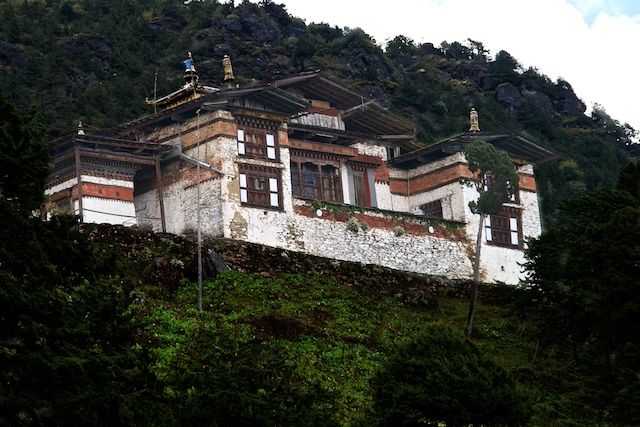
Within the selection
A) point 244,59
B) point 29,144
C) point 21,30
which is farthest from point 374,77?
point 29,144

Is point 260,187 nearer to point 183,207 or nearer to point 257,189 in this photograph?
point 257,189

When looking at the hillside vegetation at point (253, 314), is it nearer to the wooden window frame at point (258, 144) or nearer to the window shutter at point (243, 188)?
the window shutter at point (243, 188)

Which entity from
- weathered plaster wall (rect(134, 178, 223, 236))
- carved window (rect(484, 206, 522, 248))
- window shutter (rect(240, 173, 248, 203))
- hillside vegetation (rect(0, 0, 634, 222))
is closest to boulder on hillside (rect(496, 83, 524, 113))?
hillside vegetation (rect(0, 0, 634, 222))

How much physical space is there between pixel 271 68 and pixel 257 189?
42157mm

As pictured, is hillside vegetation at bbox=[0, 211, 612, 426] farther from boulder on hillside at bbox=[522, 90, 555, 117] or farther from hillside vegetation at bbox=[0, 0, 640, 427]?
boulder on hillside at bbox=[522, 90, 555, 117]

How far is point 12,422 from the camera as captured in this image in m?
28.5

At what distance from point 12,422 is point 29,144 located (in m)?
7.02

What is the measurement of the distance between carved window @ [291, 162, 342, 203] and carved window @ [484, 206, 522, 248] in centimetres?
699

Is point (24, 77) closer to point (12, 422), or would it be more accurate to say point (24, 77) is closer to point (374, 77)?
point (374, 77)

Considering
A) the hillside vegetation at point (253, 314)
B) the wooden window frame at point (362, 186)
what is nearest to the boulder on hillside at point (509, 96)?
the hillside vegetation at point (253, 314)

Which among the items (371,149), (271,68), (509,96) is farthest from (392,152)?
(509,96)

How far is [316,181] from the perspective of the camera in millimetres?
A: 68938

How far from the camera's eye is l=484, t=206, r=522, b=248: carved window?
230 ft

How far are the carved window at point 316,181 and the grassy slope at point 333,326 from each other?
9.64m
